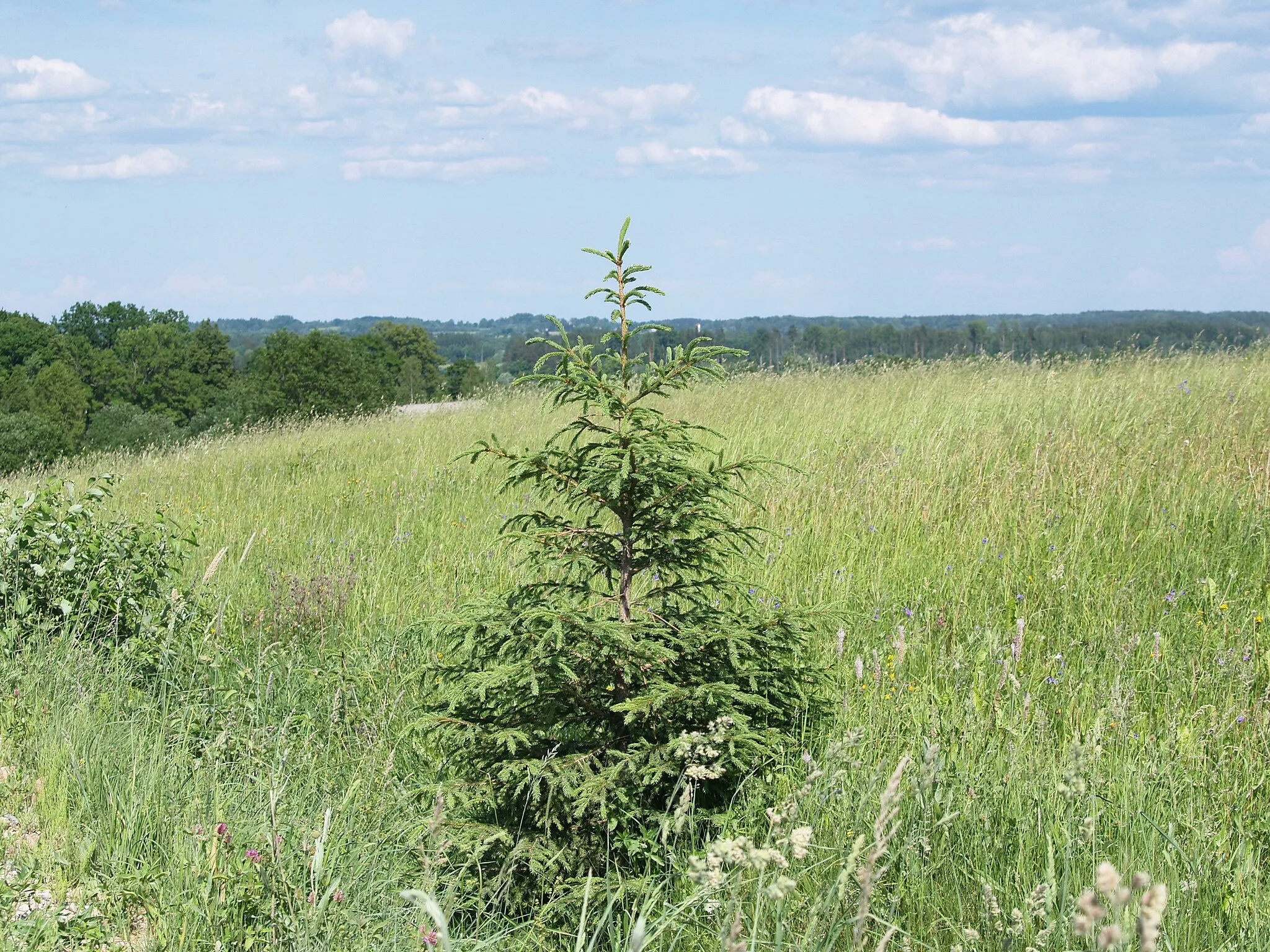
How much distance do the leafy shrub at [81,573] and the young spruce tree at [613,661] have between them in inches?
107

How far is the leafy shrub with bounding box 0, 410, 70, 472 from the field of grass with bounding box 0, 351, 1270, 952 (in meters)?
43.8

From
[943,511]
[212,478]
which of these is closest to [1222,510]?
[943,511]

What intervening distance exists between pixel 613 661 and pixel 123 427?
6033 cm

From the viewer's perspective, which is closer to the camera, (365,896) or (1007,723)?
(365,896)

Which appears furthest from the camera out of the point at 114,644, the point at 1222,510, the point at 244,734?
the point at 1222,510

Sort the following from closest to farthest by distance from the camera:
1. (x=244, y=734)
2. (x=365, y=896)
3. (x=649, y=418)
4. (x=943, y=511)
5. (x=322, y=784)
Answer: (x=365, y=896), (x=649, y=418), (x=322, y=784), (x=244, y=734), (x=943, y=511)

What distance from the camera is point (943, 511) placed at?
629cm

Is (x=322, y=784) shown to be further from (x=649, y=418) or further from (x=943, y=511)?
(x=943, y=511)

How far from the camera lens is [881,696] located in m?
3.98

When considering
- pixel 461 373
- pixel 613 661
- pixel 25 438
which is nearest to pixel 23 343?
pixel 25 438

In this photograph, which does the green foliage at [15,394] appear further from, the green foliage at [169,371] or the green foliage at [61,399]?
the green foliage at [169,371]

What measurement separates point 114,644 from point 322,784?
2079 millimetres

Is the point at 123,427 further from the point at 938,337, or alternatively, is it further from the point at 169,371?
the point at 938,337

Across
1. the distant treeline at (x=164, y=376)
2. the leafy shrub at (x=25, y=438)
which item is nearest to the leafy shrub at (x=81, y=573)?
the distant treeline at (x=164, y=376)
